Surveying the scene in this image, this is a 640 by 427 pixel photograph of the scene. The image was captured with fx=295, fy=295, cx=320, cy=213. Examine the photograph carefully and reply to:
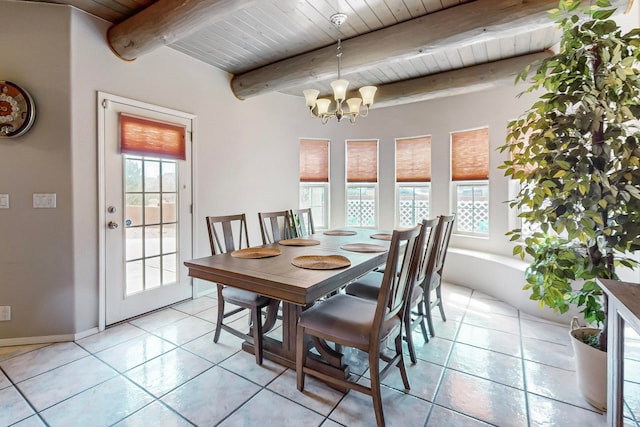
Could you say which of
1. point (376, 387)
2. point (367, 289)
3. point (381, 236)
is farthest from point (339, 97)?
point (376, 387)

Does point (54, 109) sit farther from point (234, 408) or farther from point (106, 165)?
point (234, 408)

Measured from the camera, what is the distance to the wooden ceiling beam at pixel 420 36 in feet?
7.11

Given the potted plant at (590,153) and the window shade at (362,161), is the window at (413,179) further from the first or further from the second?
the potted plant at (590,153)

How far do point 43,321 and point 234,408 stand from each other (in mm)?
1960

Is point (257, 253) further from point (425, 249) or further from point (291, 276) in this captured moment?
point (425, 249)

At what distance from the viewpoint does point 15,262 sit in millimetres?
2371

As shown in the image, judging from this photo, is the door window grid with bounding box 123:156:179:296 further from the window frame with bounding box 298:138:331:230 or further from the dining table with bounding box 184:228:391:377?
the window frame with bounding box 298:138:331:230

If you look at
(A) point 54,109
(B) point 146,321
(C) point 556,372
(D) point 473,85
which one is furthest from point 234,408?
(D) point 473,85

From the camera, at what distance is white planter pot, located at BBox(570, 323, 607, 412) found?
1.66 metres

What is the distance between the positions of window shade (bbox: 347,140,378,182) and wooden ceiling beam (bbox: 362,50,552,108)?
0.72 m

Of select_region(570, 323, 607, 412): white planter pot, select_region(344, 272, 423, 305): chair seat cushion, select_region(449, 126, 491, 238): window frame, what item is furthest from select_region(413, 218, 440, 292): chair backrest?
select_region(449, 126, 491, 238): window frame

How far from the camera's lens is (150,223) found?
9.86ft

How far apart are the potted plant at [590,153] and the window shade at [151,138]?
9.99 ft

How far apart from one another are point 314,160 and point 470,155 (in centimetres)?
231
